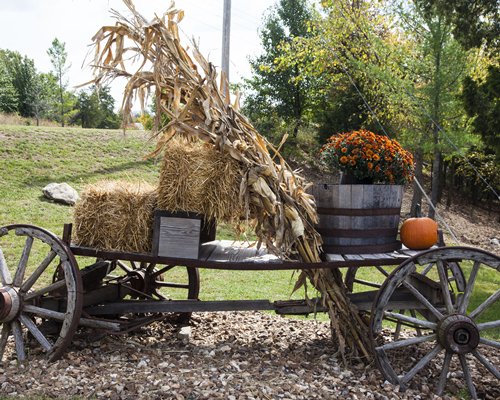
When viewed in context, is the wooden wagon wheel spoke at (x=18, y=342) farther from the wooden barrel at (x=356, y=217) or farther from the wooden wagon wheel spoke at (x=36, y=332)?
the wooden barrel at (x=356, y=217)

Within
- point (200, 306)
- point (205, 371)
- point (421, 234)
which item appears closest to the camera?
point (205, 371)

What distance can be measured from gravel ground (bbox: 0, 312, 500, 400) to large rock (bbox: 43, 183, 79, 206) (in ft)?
24.8

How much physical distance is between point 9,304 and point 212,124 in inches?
85.7

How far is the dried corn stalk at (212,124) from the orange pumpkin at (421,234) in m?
0.77

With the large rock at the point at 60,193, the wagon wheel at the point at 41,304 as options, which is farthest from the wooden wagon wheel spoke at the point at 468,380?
the large rock at the point at 60,193

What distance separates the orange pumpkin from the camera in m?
4.43

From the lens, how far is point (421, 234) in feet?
14.5

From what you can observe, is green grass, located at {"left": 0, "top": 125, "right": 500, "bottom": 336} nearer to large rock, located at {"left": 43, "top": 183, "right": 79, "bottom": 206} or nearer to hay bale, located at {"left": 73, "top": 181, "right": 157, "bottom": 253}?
large rock, located at {"left": 43, "top": 183, "right": 79, "bottom": 206}

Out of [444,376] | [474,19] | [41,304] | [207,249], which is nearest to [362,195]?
[207,249]

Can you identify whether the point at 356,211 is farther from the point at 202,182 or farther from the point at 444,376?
the point at 444,376

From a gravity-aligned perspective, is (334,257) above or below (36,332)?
above

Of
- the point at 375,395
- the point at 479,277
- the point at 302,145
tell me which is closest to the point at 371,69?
the point at 479,277

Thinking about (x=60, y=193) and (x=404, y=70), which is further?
(x=404, y=70)

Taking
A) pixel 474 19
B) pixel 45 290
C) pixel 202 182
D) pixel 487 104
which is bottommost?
pixel 45 290
